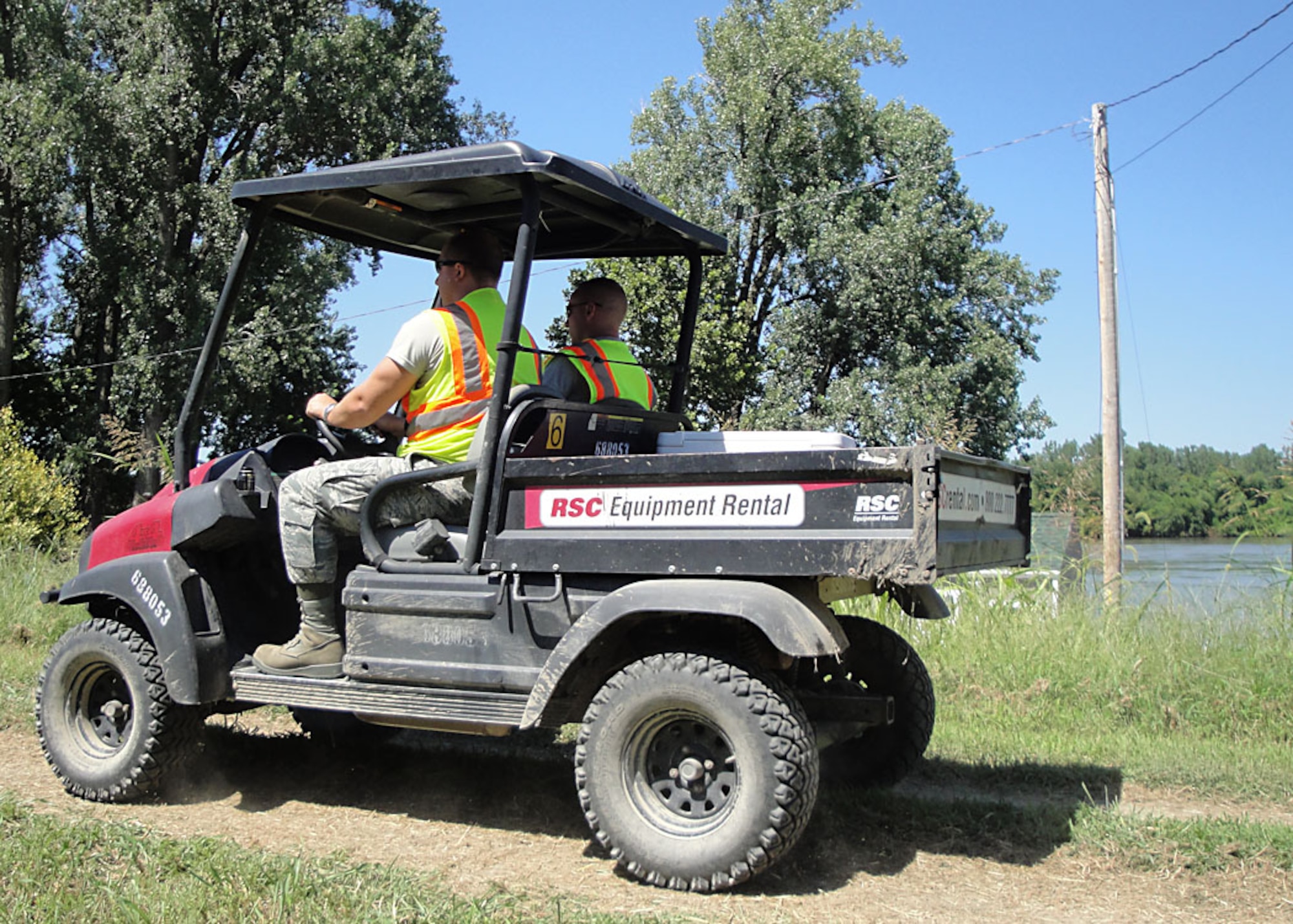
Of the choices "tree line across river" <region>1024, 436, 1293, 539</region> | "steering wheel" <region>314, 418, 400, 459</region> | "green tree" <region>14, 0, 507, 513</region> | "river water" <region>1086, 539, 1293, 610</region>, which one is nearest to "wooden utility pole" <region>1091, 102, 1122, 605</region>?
"tree line across river" <region>1024, 436, 1293, 539</region>

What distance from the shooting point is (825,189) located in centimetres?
3112

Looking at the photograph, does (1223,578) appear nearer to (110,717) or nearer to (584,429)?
(584,429)

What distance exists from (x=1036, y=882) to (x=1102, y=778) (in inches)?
60.9

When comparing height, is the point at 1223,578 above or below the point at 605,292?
below

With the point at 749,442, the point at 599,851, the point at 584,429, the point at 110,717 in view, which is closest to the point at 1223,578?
the point at 749,442

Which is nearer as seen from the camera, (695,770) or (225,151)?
(695,770)

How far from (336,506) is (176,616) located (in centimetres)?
85

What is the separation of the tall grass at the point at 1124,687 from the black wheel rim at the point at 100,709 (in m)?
3.73

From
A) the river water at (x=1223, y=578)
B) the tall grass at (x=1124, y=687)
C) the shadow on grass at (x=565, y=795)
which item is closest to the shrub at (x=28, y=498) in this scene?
the shadow on grass at (x=565, y=795)

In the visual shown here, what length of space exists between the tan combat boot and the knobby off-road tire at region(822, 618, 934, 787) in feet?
6.59

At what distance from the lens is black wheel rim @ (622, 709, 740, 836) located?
391cm

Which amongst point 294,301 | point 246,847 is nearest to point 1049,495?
point 246,847

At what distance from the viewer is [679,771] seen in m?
3.95

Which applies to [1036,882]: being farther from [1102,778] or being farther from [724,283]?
[724,283]
